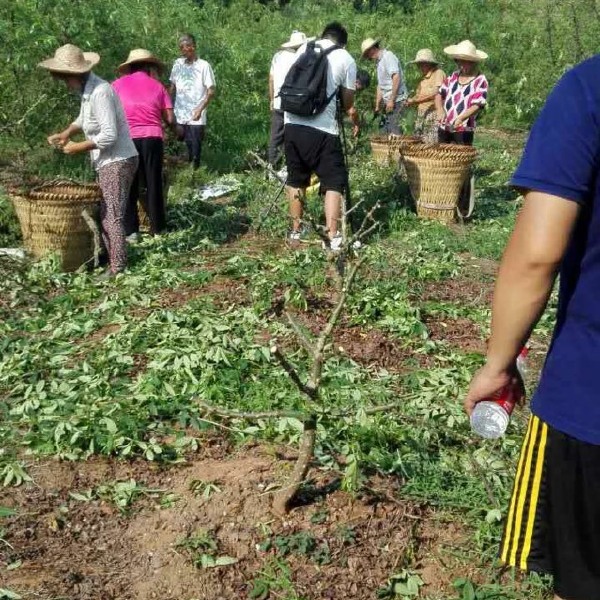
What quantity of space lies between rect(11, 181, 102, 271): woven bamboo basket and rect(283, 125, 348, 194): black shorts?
1449 millimetres

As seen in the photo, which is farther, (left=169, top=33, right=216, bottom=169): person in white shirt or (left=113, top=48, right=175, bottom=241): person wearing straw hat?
(left=169, top=33, right=216, bottom=169): person in white shirt

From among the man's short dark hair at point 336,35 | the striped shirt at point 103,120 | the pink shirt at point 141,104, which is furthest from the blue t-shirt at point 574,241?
the pink shirt at point 141,104

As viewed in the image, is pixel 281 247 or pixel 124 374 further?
pixel 281 247

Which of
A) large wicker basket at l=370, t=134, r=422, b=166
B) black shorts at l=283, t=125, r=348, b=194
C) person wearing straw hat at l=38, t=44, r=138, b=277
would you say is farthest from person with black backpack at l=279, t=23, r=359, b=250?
large wicker basket at l=370, t=134, r=422, b=166

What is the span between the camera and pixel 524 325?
1948 mm

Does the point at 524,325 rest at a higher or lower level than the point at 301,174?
higher

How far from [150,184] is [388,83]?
398 centimetres

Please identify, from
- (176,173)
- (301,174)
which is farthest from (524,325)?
(176,173)

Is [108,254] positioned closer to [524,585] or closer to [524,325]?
[524,585]

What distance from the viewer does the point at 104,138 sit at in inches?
234

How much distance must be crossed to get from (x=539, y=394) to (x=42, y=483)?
229 cm

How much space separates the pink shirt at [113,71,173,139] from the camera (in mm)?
7133

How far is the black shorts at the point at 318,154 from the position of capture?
6488 millimetres

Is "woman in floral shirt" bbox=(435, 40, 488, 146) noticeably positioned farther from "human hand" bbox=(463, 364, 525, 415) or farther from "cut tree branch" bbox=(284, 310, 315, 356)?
"human hand" bbox=(463, 364, 525, 415)
